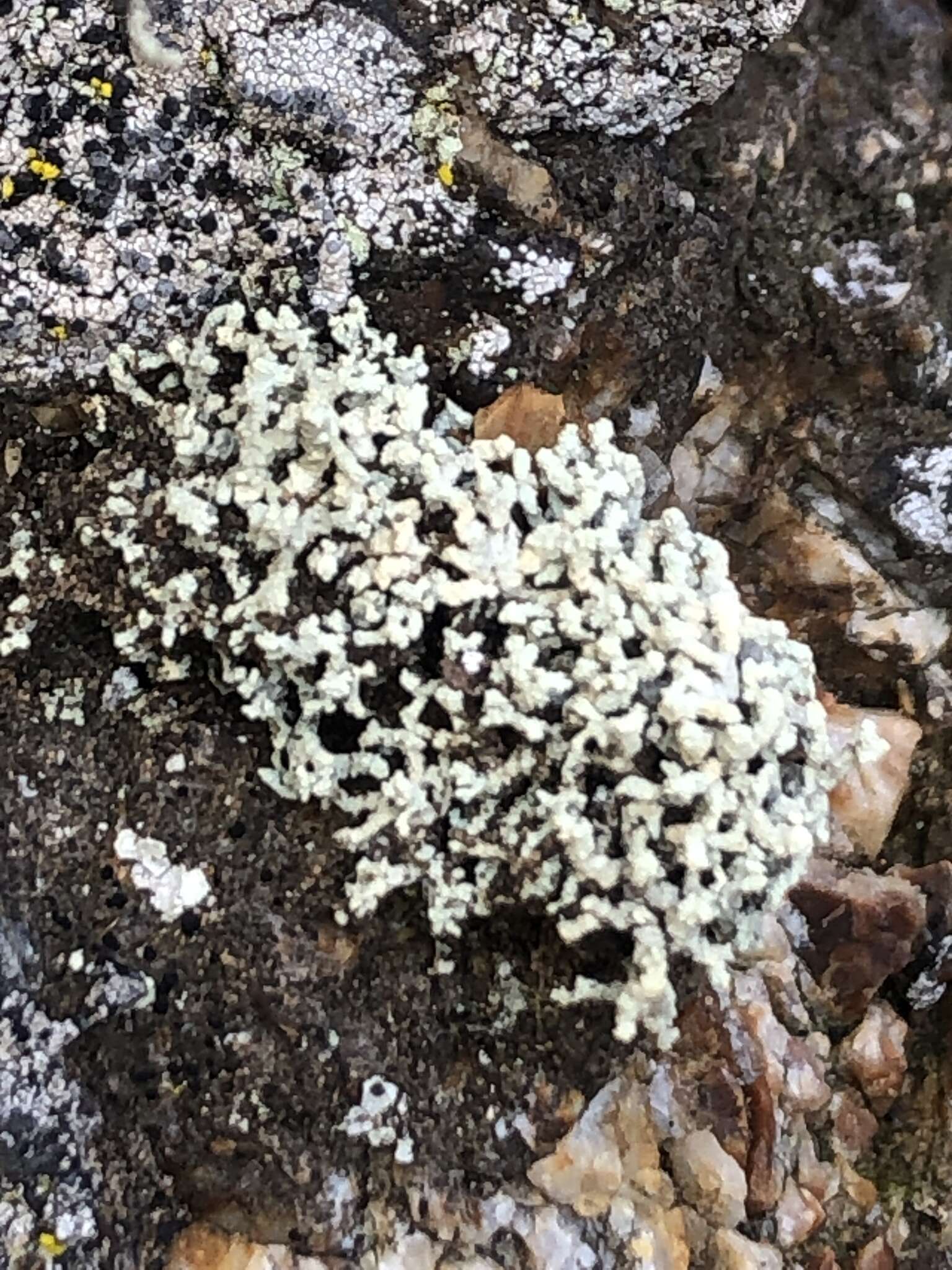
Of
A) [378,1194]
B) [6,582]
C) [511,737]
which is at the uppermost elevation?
[511,737]

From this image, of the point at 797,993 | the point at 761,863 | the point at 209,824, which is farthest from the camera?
the point at 797,993

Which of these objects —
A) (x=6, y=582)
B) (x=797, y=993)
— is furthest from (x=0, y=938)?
(x=797, y=993)

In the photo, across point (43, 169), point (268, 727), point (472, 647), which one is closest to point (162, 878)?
point (268, 727)

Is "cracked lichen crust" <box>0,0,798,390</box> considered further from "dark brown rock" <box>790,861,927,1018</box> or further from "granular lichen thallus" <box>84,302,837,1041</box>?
"dark brown rock" <box>790,861,927,1018</box>

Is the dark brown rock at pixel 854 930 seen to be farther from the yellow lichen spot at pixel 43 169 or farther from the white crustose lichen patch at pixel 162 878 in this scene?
the yellow lichen spot at pixel 43 169

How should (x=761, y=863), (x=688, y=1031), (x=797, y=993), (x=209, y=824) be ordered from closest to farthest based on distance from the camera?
(x=761, y=863)
(x=209, y=824)
(x=688, y=1031)
(x=797, y=993)

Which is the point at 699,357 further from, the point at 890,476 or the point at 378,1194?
the point at 378,1194
